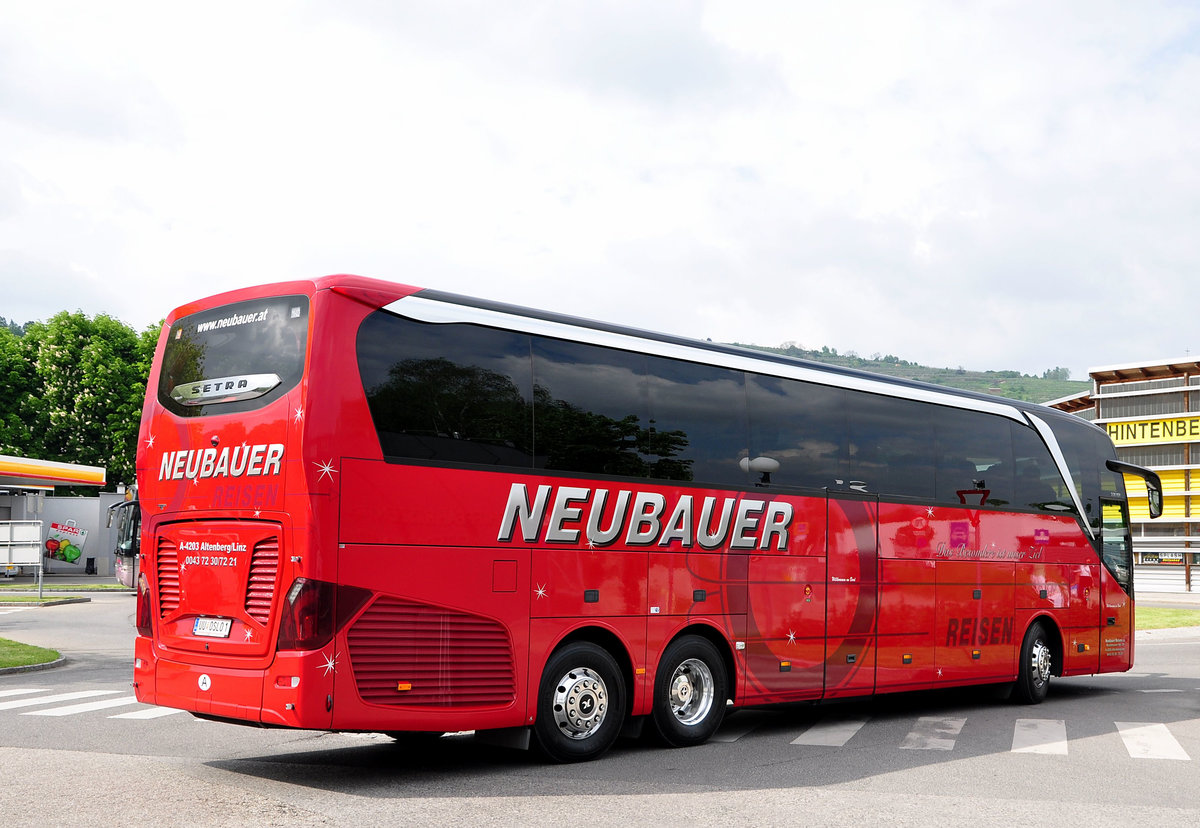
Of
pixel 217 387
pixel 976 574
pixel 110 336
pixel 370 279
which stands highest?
pixel 110 336

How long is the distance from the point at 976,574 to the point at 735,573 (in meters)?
4.65

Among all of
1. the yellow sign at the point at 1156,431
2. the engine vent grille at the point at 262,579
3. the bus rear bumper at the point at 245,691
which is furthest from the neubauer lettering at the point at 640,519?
the yellow sign at the point at 1156,431

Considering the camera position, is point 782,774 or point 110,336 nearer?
point 782,774

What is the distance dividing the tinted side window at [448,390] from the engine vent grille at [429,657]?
118 cm

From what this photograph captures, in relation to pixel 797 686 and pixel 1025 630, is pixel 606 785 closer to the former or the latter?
pixel 797 686

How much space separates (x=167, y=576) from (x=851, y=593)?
23.1ft

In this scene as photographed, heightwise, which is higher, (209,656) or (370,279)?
(370,279)

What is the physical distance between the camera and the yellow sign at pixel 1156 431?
5381 cm

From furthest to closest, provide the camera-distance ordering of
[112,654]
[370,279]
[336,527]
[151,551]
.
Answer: [112,654] < [151,551] < [370,279] < [336,527]

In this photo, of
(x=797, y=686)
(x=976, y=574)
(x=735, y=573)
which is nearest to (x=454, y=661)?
(x=735, y=573)

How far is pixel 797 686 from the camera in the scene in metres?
12.4

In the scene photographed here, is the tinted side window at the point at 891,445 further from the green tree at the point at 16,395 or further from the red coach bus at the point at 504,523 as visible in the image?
the green tree at the point at 16,395

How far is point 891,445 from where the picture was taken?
45.3 feet

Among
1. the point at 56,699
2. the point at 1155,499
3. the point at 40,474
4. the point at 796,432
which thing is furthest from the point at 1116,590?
the point at 40,474
